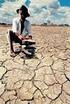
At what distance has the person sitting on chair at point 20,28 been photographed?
433cm

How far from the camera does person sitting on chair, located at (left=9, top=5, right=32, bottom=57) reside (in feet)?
14.2

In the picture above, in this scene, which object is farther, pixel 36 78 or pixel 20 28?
pixel 20 28

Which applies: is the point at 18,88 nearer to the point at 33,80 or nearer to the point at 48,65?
the point at 33,80

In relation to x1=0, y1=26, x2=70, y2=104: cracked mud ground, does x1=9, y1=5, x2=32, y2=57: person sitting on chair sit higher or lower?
higher

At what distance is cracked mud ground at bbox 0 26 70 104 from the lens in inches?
125

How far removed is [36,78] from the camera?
3711mm

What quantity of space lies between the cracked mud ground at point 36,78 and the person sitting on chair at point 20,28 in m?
0.47

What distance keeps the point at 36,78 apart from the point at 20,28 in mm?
1378

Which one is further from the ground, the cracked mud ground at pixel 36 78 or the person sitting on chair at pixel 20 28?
the person sitting on chair at pixel 20 28

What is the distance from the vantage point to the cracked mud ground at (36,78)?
3.18 m

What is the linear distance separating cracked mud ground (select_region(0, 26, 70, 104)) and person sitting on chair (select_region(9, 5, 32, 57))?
474mm

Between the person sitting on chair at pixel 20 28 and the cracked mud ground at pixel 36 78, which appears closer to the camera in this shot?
the cracked mud ground at pixel 36 78

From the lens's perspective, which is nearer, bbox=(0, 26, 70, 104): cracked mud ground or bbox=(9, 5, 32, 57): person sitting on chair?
bbox=(0, 26, 70, 104): cracked mud ground

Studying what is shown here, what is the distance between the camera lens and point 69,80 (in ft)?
12.1
